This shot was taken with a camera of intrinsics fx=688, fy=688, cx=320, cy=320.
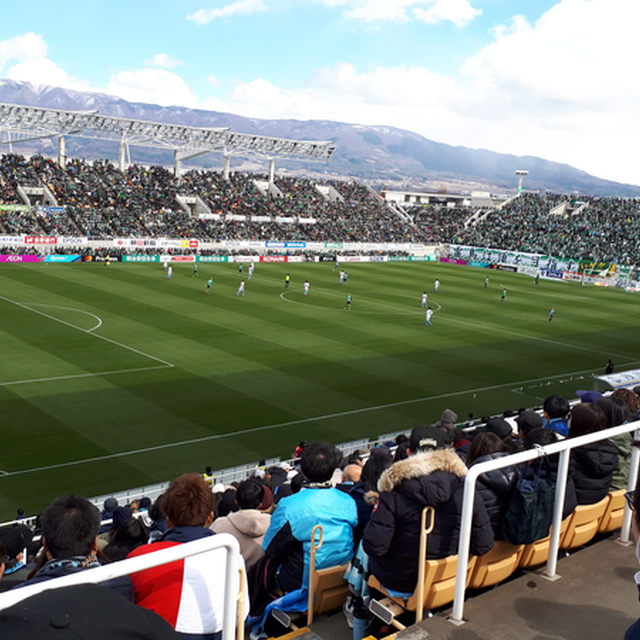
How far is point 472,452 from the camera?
22.1ft

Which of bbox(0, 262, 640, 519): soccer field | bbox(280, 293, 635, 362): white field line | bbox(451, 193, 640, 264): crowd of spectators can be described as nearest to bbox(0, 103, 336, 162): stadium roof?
bbox(0, 262, 640, 519): soccer field

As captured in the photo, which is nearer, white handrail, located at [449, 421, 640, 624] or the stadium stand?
white handrail, located at [449, 421, 640, 624]

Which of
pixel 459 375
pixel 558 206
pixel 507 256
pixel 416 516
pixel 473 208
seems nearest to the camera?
pixel 416 516

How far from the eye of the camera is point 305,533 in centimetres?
582

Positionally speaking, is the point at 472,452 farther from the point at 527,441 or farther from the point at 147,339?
the point at 147,339

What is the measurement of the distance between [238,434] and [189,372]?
288 inches

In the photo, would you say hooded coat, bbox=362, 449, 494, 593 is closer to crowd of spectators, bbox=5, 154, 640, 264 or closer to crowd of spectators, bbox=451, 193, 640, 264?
crowd of spectators, bbox=5, 154, 640, 264

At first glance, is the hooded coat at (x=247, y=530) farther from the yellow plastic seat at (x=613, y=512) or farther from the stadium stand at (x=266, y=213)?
the stadium stand at (x=266, y=213)

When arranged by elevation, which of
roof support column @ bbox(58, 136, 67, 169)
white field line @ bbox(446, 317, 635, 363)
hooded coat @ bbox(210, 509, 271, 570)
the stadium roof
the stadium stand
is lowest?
white field line @ bbox(446, 317, 635, 363)

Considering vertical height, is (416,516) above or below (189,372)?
above

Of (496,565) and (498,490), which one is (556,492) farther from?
(496,565)

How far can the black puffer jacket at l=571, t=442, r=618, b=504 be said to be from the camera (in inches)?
264

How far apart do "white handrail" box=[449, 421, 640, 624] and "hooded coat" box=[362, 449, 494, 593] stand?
0.55 ft

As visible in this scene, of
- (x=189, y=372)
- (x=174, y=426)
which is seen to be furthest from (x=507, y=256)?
(x=174, y=426)
